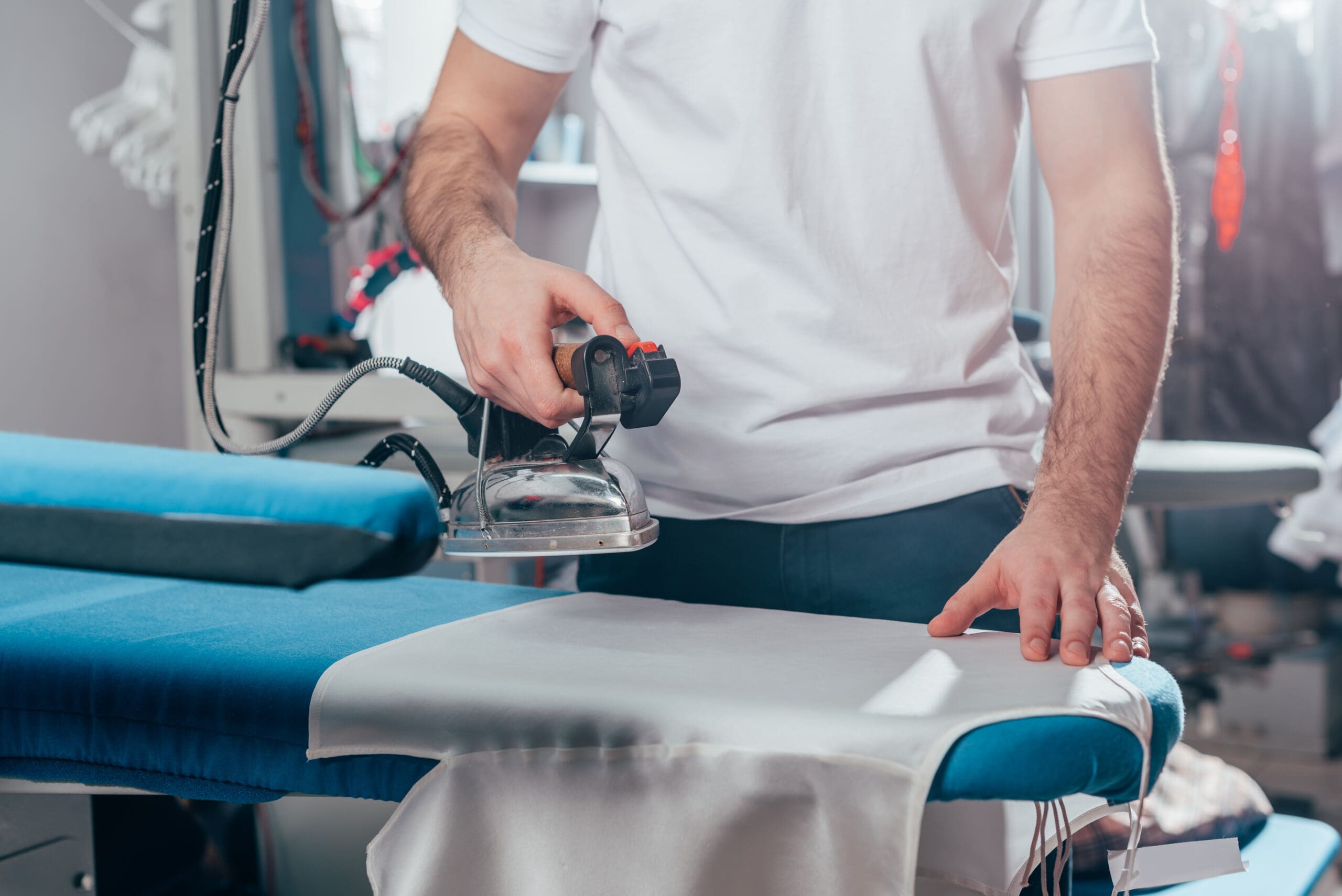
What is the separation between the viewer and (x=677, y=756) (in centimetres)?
51

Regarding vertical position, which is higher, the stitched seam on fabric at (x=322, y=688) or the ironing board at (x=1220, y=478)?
the stitched seam on fabric at (x=322, y=688)

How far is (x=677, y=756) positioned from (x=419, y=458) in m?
0.36

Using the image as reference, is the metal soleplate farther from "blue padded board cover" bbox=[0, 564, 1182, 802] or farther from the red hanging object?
the red hanging object

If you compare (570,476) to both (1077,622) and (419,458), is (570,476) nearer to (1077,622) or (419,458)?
(419,458)

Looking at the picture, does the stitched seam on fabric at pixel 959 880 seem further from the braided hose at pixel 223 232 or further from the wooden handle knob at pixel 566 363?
the braided hose at pixel 223 232

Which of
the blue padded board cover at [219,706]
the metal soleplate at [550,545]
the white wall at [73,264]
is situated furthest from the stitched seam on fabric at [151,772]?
the white wall at [73,264]

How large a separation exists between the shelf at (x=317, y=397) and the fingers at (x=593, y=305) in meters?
0.90

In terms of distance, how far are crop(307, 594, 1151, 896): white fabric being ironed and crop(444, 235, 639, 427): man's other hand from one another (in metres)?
0.15

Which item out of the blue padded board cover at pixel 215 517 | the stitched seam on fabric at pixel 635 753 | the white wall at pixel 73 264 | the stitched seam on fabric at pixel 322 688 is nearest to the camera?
the stitched seam on fabric at pixel 635 753

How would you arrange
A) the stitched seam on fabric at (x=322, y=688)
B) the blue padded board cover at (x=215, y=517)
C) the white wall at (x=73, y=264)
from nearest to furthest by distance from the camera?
1. the stitched seam on fabric at (x=322, y=688)
2. the blue padded board cover at (x=215, y=517)
3. the white wall at (x=73, y=264)

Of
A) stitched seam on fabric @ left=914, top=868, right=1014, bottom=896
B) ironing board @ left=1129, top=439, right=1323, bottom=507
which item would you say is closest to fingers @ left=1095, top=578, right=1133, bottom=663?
stitched seam on fabric @ left=914, top=868, right=1014, bottom=896

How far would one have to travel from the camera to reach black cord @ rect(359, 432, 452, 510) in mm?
766

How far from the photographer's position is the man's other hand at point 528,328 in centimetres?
66

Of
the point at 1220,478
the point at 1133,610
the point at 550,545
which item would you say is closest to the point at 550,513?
the point at 550,545
